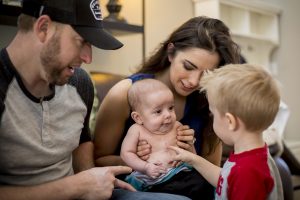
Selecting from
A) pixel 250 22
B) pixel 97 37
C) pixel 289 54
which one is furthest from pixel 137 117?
pixel 289 54

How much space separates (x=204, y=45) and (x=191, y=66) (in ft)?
0.34

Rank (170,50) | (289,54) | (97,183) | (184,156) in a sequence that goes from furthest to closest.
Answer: (289,54) < (170,50) < (184,156) < (97,183)

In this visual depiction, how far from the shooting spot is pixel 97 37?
1.20 meters

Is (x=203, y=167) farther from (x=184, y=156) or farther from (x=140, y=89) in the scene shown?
(x=140, y=89)

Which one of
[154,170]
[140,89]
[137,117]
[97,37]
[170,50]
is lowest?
[154,170]

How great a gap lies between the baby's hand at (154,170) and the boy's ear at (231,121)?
36 cm

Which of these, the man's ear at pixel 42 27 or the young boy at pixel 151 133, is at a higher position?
the man's ear at pixel 42 27

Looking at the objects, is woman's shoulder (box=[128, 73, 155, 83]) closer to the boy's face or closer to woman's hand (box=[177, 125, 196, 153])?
the boy's face

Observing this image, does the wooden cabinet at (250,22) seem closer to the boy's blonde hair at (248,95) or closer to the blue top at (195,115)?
the blue top at (195,115)

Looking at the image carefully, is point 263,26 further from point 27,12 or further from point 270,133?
point 27,12

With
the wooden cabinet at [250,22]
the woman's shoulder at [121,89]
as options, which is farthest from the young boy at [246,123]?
the wooden cabinet at [250,22]

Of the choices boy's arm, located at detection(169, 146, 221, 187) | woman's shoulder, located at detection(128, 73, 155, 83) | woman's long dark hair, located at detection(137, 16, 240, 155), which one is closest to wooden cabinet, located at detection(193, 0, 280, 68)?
woman's long dark hair, located at detection(137, 16, 240, 155)

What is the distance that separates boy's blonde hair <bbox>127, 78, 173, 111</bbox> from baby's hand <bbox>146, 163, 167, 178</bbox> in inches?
10.3

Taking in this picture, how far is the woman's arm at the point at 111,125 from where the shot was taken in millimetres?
1612
